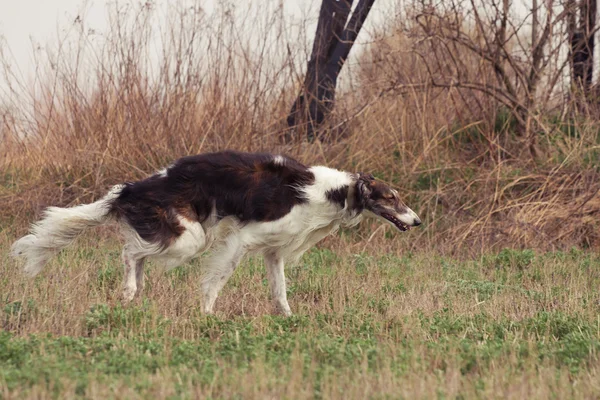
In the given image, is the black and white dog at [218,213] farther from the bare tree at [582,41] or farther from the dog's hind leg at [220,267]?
the bare tree at [582,41]

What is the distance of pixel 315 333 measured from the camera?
216 inches

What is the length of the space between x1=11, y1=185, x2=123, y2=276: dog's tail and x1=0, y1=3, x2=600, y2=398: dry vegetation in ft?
0.91

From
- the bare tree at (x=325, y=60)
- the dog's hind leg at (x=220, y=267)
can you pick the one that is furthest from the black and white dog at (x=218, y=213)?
the bare tree at (x=325, y=60)

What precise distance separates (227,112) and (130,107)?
1.17 m

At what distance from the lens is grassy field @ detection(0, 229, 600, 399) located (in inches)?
165

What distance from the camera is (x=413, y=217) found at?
22.3 ft

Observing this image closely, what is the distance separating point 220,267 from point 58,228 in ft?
4.25

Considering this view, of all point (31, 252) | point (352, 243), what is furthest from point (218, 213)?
point (352, 243)

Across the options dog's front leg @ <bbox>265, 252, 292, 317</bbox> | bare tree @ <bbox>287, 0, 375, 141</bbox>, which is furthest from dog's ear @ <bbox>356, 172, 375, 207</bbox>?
bare tree @ <bbox>287, 0, 375, 141</bbox>

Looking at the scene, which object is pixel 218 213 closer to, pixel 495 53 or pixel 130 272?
pixel 130 272

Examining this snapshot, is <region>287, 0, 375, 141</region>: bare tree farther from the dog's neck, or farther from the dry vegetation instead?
the dog's neck

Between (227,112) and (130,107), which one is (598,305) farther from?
(130,107)

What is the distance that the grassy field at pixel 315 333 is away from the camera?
4.18m

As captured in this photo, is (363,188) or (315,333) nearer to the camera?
(315,333)
